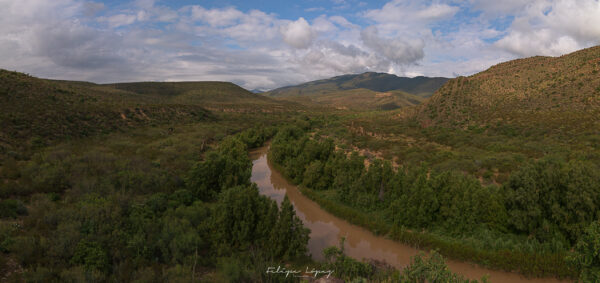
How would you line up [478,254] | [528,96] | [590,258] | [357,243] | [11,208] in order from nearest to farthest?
[590,258] < [11,208] < [478,254] < [357,243] < [528,96]

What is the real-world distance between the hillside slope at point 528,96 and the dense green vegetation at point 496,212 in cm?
2715

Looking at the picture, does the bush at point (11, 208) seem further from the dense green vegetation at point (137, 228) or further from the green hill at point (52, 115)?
the green hill at point (52, 115)

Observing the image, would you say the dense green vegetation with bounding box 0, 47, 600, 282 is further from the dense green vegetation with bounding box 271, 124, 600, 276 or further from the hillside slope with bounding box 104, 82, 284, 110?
the hillside slope with bounding box 104, 82, 284, 110

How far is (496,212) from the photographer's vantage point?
16.9 meters

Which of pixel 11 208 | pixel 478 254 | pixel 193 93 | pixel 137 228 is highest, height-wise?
pixel 193 93

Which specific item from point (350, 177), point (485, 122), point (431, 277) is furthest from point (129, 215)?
point (485, 122)

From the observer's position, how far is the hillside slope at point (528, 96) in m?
40.7

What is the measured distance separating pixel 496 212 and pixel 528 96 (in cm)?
4801

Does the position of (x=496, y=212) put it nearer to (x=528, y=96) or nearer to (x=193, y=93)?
(x=528, y=96)

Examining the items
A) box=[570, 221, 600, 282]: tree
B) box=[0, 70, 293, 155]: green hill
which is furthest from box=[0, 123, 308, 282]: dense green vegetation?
box=[570, 221, 600, 282]: tree

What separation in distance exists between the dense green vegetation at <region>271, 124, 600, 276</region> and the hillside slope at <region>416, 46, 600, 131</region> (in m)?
27.1

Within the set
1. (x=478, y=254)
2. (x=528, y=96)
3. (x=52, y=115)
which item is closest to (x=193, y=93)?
(x=52, y=115)

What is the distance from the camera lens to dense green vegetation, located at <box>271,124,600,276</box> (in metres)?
14.9

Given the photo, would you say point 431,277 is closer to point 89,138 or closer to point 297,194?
point 297,194
